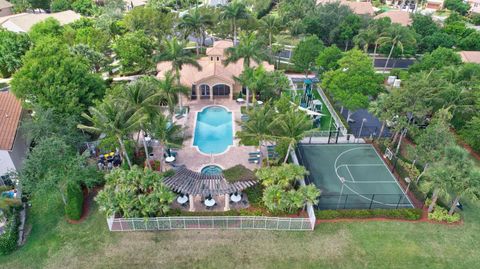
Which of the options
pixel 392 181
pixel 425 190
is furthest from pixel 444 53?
pixel 425 190

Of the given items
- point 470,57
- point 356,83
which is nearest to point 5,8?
point 356,83

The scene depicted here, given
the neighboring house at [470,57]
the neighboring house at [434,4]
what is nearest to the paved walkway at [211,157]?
the neighboring house at [470,57]

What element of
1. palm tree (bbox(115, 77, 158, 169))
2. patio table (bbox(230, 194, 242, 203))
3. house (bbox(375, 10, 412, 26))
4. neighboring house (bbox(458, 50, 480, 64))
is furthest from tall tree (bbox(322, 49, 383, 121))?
house (bbox(375, 10, 412, 26))

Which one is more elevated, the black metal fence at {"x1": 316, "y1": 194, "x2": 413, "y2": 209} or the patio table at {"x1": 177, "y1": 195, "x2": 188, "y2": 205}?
the patio table at {"x1": 177, "y1": 195, "x2": 188, "y2": 205}

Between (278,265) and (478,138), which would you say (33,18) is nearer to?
(278,265)

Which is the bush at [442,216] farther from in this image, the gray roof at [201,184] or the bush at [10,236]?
the bush at [10,236]

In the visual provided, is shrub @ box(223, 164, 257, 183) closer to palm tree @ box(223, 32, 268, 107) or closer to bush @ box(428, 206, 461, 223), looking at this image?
bush @ box(428, 206, 461, 223)
